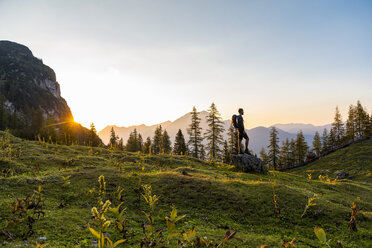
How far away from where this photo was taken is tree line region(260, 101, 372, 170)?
66.1 metres

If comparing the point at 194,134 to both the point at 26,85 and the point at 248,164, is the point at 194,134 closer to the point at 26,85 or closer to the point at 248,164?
the point at 248,164

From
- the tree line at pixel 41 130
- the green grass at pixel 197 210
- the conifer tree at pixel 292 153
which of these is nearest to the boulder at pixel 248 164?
the green grass at pixel 197 210

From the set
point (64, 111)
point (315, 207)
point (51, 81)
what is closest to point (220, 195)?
point (315, 207)

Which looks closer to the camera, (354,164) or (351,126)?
(354,164)

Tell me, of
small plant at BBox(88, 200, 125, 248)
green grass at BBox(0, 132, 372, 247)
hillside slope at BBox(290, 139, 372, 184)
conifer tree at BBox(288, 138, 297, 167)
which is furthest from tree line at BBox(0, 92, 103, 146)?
conifer tree at BBox(288, 138, 297, 167)

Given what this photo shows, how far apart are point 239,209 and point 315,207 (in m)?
3.41

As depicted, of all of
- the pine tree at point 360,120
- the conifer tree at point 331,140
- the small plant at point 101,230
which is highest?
the pine tree at point 360,120

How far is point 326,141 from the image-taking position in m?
76.6

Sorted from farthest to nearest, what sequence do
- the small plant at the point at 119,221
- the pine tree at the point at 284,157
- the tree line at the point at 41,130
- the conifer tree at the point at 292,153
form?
the pine tree at the point at 284,157 → the conifer tree at the point at 292,153 → the tree line at the point at 41,130 → the small plant at the point at 119,221

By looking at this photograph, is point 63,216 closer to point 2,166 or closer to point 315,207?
point 2,166

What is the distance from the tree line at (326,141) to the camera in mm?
66100

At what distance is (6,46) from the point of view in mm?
192250

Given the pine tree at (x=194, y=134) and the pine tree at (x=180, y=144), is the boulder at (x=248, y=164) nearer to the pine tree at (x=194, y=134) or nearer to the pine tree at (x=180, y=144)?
the pine tree at (x=194, y=134)

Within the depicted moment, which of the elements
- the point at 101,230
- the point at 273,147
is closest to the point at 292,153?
the point at 273,147
